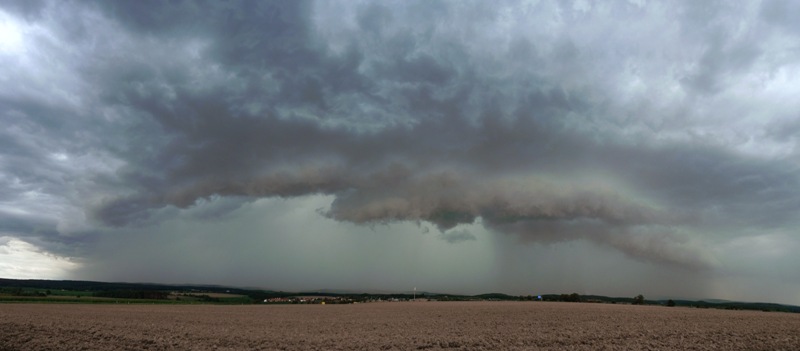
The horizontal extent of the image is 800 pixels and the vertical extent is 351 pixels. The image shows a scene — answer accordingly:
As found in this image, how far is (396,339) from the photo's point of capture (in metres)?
37.9

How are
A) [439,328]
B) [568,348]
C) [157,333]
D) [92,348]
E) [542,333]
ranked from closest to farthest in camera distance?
[568,348] → [92,348] → [542,333] → [157,333] → [439,328]

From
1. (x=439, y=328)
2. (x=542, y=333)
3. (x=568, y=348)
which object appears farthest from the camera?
(x=439, y=328)

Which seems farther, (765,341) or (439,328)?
(439,328)

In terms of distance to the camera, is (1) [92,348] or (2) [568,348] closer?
(2) [568,348]

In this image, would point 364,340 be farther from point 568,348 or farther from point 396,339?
point 568,348

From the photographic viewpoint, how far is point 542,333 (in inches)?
1559

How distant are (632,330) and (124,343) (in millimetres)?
41432

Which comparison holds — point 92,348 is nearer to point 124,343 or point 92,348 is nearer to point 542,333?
point 124,343

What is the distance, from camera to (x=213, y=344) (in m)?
36.5

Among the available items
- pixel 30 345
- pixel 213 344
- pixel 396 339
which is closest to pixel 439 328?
pixel 396 339

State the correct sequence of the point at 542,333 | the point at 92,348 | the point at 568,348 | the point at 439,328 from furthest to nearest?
the point at 439,328 < the point at 542,333 < the point at 92,348 < the point at 568,348

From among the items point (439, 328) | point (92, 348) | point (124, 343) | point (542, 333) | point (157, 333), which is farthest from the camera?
point (439, 328)

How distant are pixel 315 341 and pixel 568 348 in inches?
736

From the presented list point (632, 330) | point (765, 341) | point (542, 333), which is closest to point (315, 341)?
point (542, 333)
